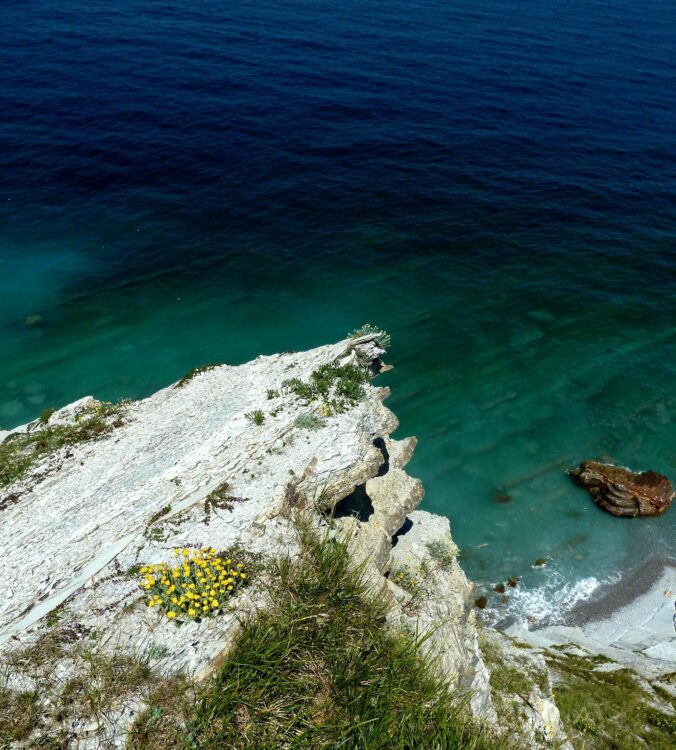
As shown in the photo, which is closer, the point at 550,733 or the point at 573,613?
the point at 550,733

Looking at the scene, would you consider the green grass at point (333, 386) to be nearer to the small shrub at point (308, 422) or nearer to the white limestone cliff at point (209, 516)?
the white limestone cliff at point (209, 516)

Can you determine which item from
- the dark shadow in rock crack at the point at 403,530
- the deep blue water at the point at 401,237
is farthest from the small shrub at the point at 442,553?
the deep blue water at the point at 401,237

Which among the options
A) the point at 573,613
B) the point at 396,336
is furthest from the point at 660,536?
the point at 396,336

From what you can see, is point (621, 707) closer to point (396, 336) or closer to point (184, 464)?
point (184, 464)

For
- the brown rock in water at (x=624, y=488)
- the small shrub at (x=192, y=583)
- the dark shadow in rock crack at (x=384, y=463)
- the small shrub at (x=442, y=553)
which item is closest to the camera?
the small shrub at (x=192, y=583)

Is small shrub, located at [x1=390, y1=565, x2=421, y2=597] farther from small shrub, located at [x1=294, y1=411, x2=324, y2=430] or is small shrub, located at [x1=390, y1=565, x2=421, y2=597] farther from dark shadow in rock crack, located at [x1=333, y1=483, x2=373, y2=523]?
small shrub, located at [x1=294, y1=411, x2=324, y2=430]

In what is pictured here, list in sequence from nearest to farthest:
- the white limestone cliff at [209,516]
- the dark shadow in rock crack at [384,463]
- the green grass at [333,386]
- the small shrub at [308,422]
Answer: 1. the white limestone cliff at [209,516]
2. the small shrub at [308,422]
3. the green grass at [333,386]
4. the dark shadow in rock crack at [384,463]
